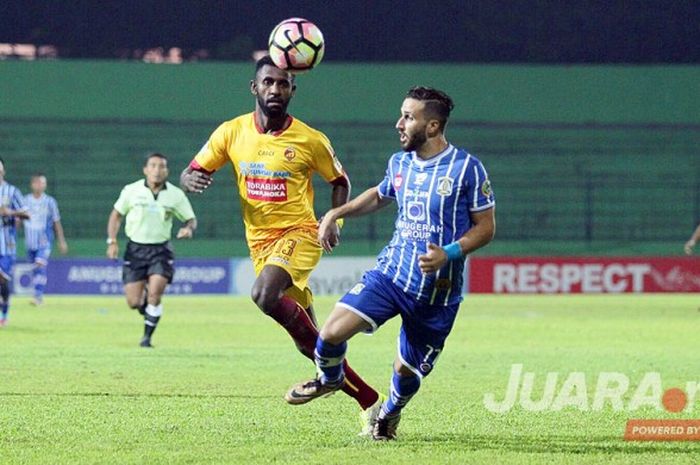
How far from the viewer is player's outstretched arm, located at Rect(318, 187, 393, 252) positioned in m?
8.25

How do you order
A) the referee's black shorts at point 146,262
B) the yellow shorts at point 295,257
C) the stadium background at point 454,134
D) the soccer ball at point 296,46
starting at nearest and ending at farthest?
the yellow shorts at point 295,257, the soccer ball at point 296,46, the referee's black shorts at point 146,262, the stadium background at point 454,134

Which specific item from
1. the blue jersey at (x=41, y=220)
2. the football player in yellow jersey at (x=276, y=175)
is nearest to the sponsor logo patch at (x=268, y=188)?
the football player in yellow jersey at (x=276, y=175)

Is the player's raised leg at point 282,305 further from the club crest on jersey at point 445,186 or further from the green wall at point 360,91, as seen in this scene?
the green wall at point 360,91

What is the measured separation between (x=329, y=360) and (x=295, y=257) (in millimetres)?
1556

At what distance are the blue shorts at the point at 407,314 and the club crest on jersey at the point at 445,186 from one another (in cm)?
61

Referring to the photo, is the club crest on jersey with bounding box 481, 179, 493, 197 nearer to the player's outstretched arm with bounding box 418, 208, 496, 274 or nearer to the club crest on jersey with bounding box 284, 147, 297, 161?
the player's outstretched arm with bounding box 418, 208, 496, 274

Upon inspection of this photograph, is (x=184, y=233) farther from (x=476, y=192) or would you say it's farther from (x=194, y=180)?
(x=476, y=192)

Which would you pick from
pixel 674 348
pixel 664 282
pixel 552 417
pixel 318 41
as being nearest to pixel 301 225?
pixel 318 41

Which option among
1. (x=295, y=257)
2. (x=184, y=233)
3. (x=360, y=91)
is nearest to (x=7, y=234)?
(x=184, y=233)

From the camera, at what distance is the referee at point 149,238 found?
16.4 m

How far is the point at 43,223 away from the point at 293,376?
1454cm

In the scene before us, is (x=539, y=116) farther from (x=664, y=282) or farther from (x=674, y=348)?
(x=674, y=348)

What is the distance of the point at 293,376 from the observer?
521 inches

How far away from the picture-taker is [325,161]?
32.9 feet
